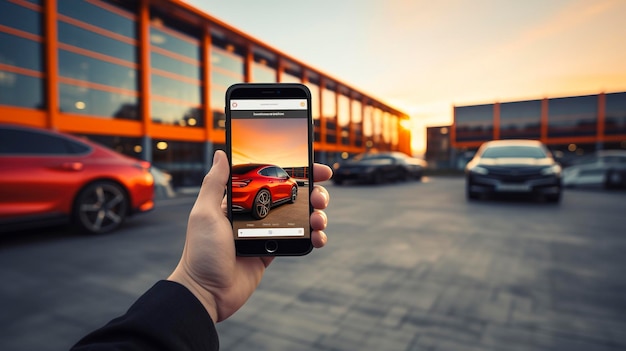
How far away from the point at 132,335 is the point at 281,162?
0.71 meters

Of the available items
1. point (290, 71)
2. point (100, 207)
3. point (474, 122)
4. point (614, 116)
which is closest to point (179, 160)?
point (290, 71)

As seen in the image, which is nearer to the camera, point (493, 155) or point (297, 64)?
point (493, 155)

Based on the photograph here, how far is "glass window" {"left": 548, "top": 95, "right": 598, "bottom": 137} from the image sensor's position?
3909cm

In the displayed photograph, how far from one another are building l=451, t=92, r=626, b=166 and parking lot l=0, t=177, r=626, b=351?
42.3 meters

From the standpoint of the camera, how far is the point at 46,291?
2797mm

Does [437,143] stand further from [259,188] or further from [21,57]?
[259,188]

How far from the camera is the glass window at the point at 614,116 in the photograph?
125 ft

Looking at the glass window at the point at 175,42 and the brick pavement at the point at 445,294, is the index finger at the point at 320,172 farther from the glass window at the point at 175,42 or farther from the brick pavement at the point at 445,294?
the glass window at the point at 175,42

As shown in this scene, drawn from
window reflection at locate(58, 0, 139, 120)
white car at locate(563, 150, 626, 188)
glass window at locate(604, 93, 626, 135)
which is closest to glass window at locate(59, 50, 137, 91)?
window reflection at locate(58, 0, 139, 120)

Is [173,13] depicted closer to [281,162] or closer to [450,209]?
[450,209]

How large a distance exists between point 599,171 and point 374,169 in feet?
25.3

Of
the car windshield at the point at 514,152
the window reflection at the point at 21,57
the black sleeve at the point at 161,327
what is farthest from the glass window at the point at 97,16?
the black sleeve at the point at 161,327

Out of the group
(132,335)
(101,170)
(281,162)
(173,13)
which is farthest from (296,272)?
(173,13)

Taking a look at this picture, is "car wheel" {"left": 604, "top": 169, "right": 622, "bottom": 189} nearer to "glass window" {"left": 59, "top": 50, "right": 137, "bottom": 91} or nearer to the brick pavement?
the brick pavement
